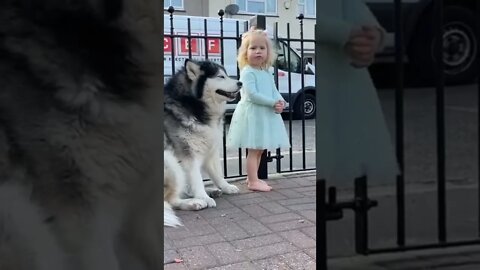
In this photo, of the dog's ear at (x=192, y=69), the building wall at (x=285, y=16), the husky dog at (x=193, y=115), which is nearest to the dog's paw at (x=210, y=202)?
the husky dog at (x=193, y=115)

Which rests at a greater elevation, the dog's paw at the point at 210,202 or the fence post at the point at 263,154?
the fence post at the point at 263,154

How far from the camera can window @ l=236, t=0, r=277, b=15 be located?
20.4 meters

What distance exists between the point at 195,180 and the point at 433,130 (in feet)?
9.98

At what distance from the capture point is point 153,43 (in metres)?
1.77

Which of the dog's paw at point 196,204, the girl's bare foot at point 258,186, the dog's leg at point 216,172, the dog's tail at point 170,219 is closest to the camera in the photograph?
the dog's tail at point 170,219

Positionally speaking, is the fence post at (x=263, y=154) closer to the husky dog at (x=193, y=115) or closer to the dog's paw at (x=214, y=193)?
the dog's paw at (x=214, y=193)

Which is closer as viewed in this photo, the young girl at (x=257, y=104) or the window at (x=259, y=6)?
the young girl at (x=257, y=104)

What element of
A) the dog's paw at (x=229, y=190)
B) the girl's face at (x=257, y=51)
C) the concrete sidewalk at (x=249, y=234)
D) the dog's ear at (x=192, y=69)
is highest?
the girl's face at (x=257, y=51)

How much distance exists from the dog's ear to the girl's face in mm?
667

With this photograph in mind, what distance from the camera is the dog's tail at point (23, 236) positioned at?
1647mm

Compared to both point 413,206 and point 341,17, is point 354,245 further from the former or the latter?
point 341,17

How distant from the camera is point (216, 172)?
5.04 meters

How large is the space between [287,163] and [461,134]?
5.32 meters

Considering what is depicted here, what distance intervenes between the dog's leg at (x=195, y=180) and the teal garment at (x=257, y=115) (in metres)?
0.72
